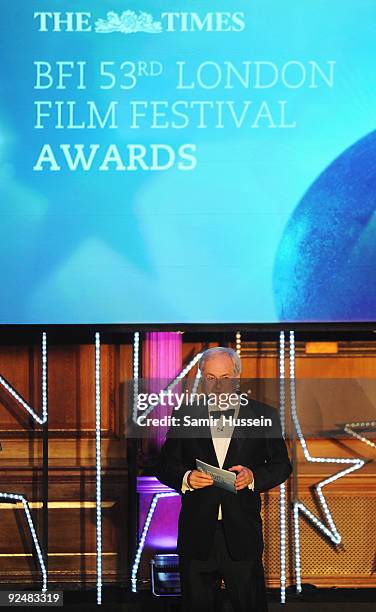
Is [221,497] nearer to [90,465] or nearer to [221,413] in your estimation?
[221,413]

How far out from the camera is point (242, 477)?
3273 mm

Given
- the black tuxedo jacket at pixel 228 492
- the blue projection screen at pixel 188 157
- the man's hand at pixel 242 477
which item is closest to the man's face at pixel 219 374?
the black tuxedo jacket at pixel 228 492

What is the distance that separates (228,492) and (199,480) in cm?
14

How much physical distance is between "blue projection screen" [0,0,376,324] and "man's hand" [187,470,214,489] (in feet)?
3.24

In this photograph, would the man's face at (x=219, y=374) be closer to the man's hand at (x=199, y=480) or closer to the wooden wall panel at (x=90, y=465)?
the man's hand at (x=199, y=480)

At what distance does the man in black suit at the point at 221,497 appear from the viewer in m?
3.29

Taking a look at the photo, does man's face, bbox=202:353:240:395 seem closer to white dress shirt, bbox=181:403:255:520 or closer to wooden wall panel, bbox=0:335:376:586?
white dress shirt, bbox=181:403:255:520

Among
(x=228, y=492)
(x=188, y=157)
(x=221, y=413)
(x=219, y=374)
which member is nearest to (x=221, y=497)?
(x=228, y=492)

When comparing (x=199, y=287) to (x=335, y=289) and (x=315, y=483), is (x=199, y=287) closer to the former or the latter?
(x=335, y=289)

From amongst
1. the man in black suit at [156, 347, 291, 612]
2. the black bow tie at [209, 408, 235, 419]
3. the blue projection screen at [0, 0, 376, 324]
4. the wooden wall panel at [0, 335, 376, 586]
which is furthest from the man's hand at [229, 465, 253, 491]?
the wooden wall panel at [0, 335, 376, 586]

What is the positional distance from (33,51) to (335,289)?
5.51 feet

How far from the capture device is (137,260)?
4.12m

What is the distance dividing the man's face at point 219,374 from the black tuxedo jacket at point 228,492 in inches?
4.3

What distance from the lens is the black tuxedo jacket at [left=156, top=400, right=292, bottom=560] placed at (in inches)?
130
